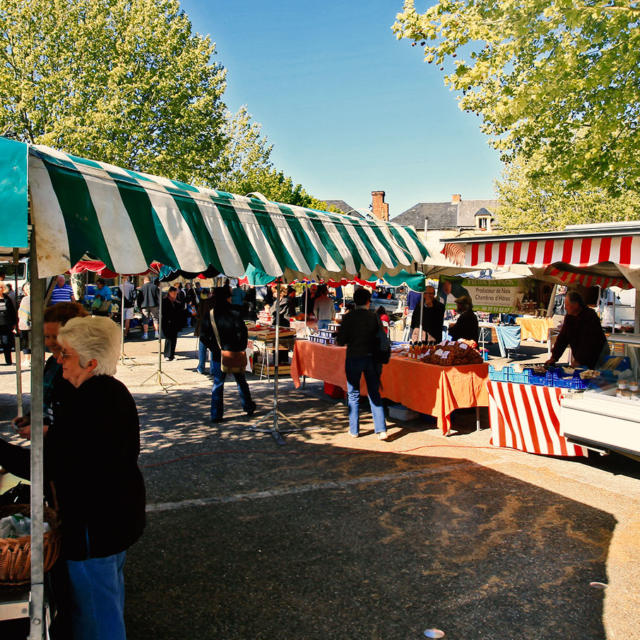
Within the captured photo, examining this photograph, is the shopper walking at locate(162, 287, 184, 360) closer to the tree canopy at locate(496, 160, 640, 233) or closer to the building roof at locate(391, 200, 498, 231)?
the tree canopy at locate(496, 160, 640, 233)

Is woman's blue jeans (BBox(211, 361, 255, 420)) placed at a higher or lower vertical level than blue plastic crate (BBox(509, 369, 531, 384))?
lower

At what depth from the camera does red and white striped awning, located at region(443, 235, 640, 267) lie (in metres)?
5.89

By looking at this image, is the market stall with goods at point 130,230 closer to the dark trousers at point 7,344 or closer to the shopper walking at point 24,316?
the shopper walking at point 24,316

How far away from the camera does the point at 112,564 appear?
8.01 feet

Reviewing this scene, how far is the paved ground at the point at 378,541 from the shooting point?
337 cm

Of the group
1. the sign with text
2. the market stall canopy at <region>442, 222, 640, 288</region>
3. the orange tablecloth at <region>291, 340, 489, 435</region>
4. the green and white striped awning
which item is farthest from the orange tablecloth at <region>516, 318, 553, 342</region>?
the green and white striped awning

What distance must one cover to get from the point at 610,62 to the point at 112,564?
10395mm

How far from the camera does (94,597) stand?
2.42 metres

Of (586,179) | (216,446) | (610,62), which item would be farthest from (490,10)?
(216,446)

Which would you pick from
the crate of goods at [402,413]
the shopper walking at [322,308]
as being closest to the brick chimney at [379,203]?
the shopper walking at [322,308]

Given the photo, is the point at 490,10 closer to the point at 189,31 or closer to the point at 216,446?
the point at 216,446

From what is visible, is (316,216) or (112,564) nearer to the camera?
(112,564)

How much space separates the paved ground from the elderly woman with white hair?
91 centimetres

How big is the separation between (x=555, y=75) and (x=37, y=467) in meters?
10.1
